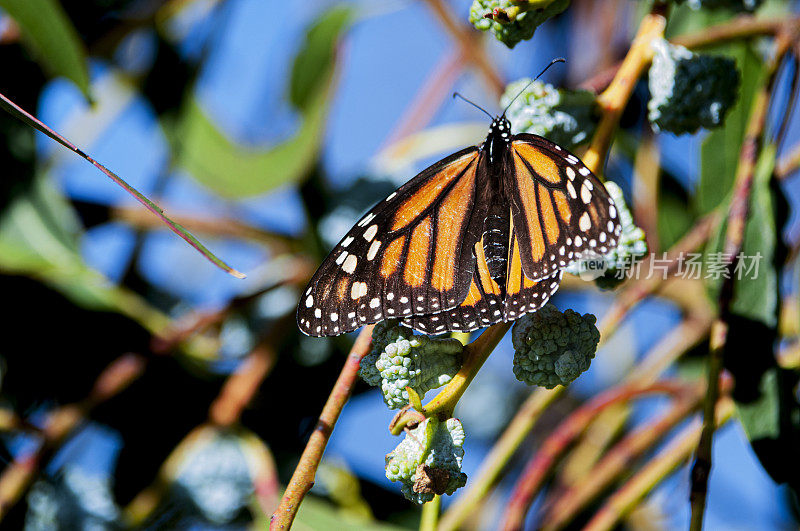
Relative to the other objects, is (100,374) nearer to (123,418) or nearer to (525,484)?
(123,418)

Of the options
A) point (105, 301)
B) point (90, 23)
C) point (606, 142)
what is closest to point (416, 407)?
point (606, 142)

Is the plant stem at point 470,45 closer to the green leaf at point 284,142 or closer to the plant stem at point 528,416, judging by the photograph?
the green leaf at point 284,142

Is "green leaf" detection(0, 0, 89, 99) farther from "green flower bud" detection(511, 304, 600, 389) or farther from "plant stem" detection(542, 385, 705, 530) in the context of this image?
"plant stem" detection(542, 385, 705, 530)

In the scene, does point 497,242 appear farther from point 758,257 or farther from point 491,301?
point 758,257

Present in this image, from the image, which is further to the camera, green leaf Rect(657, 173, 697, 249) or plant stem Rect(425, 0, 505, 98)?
plant stem Rect(425, 0, 505, 98)

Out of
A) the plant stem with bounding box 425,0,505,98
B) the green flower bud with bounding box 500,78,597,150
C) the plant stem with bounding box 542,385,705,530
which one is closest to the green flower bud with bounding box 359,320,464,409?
the green flower bud with bounding box 500,78,597,150

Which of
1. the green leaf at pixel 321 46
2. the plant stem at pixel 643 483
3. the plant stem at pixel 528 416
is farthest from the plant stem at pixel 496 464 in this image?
the green leaf at pixel 321 46

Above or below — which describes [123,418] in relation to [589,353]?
above
